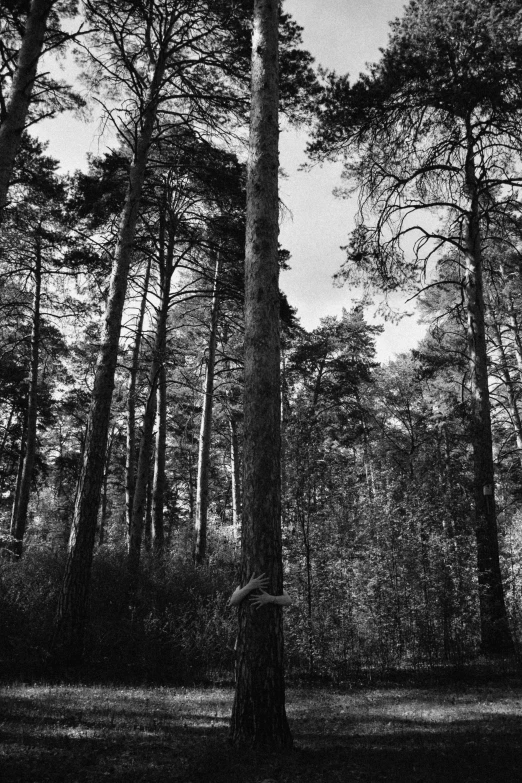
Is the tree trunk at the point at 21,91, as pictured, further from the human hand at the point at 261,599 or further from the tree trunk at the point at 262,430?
the human hand at the point at 261,599

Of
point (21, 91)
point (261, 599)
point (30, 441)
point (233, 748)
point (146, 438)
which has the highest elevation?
point (21, 91)

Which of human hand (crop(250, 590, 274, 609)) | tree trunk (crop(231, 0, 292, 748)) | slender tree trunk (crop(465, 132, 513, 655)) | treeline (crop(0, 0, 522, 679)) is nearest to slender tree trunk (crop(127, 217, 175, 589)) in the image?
treeline (crop(0, 0, 522, 679))

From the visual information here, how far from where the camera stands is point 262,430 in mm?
5164

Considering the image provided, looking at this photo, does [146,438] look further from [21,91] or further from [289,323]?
[21,91]

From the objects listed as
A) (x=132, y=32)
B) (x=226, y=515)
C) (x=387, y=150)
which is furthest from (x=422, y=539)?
(x=226, y=515)

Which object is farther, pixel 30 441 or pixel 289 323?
pixel 30 441

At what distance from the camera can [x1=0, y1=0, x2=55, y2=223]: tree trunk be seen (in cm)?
718

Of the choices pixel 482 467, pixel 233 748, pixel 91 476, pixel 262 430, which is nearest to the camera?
pixel 233 748

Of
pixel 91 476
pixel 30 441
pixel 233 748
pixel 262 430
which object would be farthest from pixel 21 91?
pixel 30 441

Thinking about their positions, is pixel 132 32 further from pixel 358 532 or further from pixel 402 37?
pixel 358 532

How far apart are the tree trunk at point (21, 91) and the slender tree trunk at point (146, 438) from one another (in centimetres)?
529

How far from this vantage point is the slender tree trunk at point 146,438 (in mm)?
12091

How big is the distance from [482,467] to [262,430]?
7.79m

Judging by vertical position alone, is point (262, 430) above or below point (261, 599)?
above
